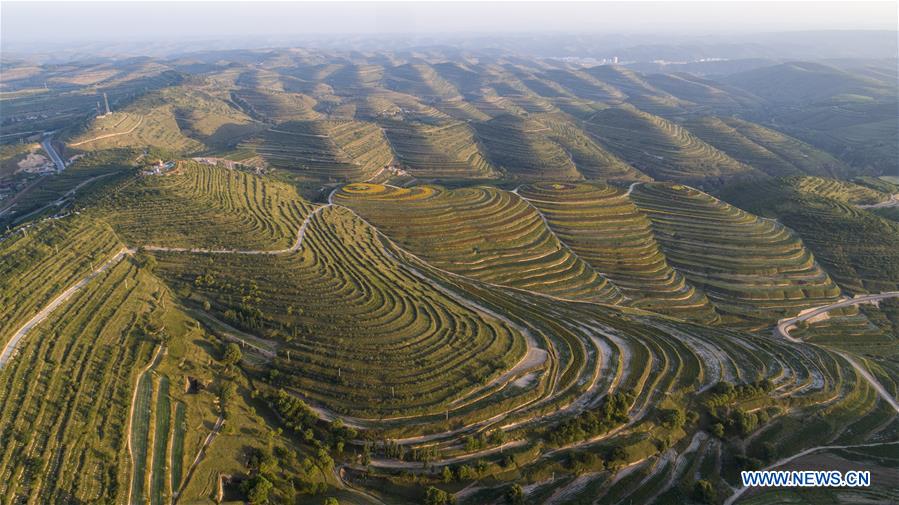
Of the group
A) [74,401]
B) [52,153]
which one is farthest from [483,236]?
[52,153]

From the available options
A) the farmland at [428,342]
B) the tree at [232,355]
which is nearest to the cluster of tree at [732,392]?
the farmland at [428,342]

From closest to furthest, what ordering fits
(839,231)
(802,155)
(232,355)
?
1. (232,355)
2. (839,231)
3. (802,155)

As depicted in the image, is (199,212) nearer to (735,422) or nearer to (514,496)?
(514,496)

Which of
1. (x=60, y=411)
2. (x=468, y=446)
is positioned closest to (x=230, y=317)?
(x=60, y=411)

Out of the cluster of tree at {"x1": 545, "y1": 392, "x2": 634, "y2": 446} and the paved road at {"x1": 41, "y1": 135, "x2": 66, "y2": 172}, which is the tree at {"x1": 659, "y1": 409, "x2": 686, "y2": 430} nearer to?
the cluster of tree at {"x1": 545, "y1": 392, "x2": 634, "y2": 446}

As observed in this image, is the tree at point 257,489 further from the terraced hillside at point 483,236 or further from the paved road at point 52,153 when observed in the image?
the paved road at point 52,153
